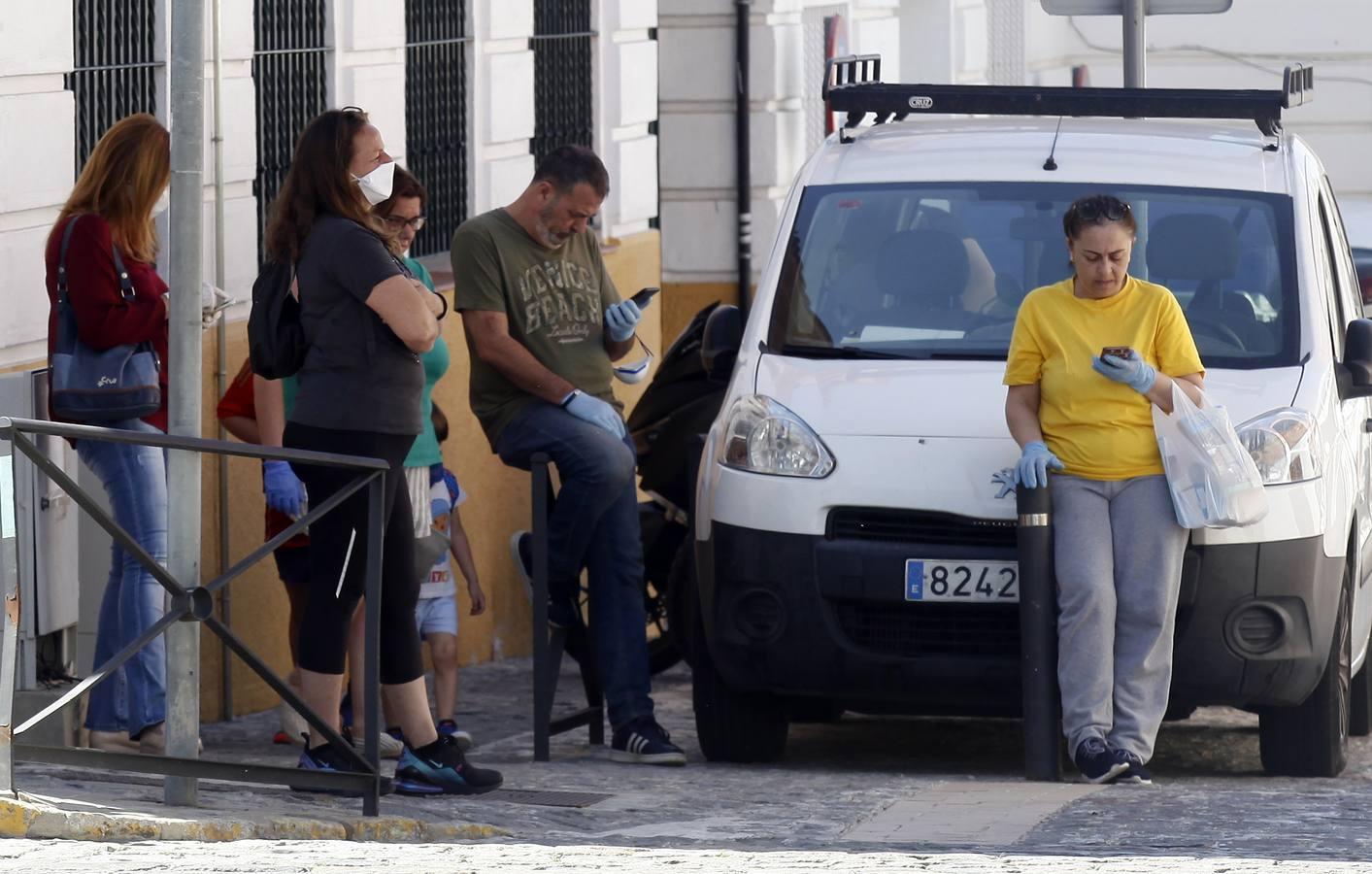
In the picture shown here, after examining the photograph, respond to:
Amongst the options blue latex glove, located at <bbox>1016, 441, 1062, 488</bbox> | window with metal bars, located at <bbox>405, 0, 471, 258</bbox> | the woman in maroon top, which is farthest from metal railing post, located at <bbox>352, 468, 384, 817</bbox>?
window with metal bars, located at <bbox>405, 0, 471, 258</bbox>

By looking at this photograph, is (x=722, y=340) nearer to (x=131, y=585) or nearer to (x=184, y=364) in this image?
(x=131, y=585)

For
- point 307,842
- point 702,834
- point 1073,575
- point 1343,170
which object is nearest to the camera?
point 307,842

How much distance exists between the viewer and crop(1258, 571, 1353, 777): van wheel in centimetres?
753

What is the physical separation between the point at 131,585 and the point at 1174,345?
293cm

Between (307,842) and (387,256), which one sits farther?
(387,256)

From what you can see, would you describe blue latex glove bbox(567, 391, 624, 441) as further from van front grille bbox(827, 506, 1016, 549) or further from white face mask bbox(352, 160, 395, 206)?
white face mask bbox(352, 160, 395, 206)

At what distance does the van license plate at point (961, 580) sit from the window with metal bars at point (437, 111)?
394cm

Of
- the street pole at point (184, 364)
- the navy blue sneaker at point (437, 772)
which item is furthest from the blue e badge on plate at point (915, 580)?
the street pole at point (184, 364)

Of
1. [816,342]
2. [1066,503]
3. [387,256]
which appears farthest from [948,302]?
[387,256]

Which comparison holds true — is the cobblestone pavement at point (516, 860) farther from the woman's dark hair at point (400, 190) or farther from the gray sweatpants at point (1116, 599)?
the woman's dark hair at point (400, 190)

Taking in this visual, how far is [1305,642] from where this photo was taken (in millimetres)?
7273

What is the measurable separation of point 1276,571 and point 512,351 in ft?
7.35

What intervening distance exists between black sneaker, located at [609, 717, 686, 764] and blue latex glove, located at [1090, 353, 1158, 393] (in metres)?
1.80

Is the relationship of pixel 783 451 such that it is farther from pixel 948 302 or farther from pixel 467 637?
pixel 467 637
